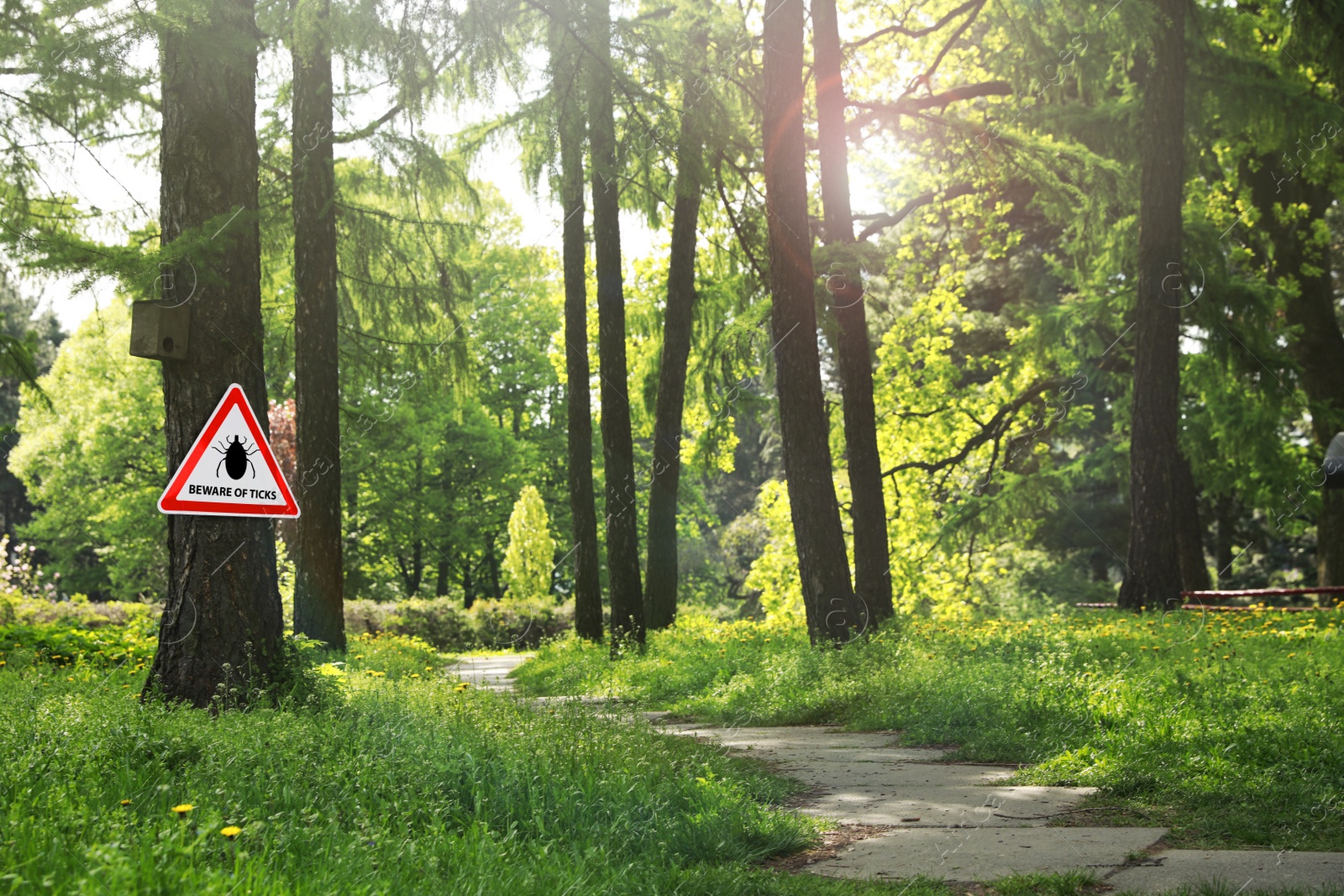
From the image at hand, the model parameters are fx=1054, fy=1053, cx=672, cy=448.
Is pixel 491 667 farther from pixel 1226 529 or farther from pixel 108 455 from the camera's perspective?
pixel 108 455

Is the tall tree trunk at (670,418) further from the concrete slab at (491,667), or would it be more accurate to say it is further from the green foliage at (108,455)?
the green foliage at (108,455)

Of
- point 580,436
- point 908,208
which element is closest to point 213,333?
point 580,436

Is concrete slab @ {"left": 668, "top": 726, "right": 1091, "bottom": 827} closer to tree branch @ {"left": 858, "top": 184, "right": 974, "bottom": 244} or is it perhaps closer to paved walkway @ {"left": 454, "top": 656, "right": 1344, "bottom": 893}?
paved walkway @ {"left": 454, "top": 656, "right": 1344, "bottom": 893}

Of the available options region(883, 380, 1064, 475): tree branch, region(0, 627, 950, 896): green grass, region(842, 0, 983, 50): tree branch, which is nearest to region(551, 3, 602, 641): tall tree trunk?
region(842, 0, 983, 50): tree branch

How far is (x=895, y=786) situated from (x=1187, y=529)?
1228cm

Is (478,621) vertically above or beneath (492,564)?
beneath

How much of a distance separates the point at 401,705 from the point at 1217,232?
45.9 ft

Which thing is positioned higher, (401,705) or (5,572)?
(5,572)

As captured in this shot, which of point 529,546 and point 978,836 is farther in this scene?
point 529,546

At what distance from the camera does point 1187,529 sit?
16344 mm

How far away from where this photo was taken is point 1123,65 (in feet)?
55.0

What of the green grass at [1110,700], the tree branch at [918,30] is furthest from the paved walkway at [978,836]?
the tree branch at [918,30]

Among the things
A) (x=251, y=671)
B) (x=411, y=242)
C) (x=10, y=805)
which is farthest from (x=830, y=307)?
(x=10, y=805)

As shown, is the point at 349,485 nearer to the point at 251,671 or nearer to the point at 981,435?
the point at 981,435
